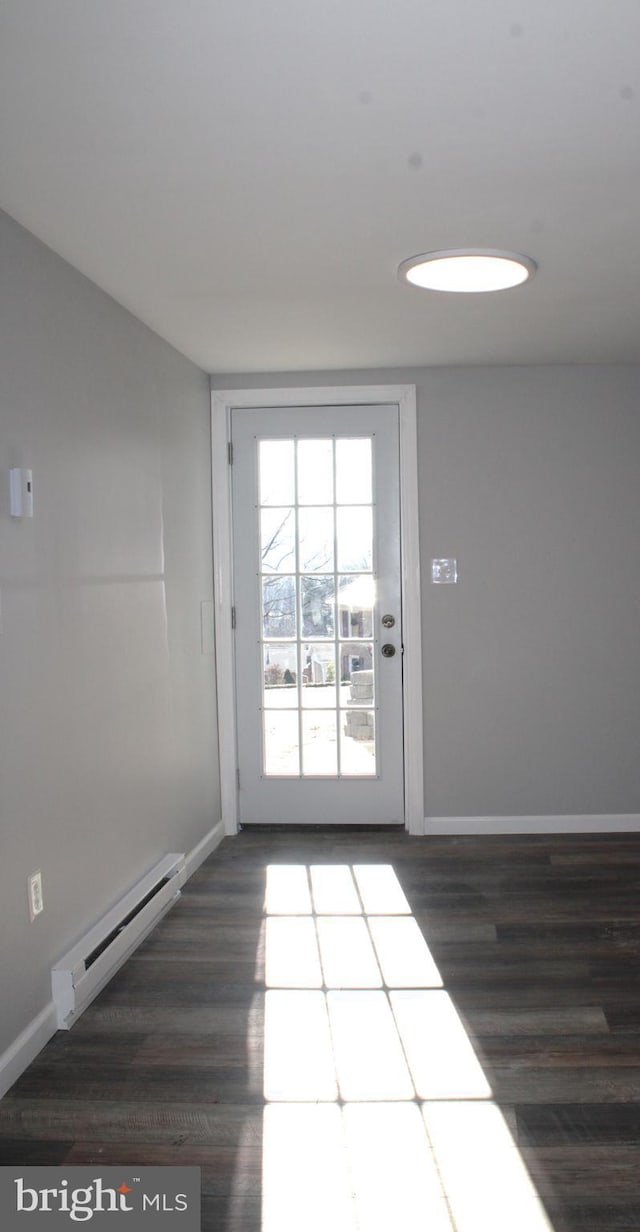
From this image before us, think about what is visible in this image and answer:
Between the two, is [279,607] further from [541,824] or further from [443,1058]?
[443,1058]

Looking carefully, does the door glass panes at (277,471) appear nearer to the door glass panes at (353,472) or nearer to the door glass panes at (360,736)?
the door glass panes at (353,472)

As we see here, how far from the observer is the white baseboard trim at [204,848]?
4.33 m

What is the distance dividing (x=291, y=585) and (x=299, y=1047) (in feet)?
8.67

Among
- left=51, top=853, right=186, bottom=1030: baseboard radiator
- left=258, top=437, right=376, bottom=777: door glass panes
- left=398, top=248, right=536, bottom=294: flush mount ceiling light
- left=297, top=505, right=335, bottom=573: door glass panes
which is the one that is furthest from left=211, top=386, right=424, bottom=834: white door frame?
left=398, top=248, right=536, bottom=294: flush mount ceiling light

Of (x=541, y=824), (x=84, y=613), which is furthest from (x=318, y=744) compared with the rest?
(x=84, y=613)

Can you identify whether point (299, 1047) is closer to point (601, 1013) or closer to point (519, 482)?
point (601, 1013)

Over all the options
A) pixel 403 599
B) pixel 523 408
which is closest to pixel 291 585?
pixel 403 599

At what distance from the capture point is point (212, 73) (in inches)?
75.0

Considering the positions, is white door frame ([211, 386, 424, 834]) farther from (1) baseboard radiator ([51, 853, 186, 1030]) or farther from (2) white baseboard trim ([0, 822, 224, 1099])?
(2) white baseboard trim ([0, 822, 224, 1099])

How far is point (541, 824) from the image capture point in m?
4.90

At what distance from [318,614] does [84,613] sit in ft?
6.54

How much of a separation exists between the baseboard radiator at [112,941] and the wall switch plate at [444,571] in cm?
186

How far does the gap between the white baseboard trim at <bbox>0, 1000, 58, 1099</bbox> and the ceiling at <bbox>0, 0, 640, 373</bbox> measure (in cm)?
219

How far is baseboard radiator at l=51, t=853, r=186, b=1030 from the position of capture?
9.23 feet
